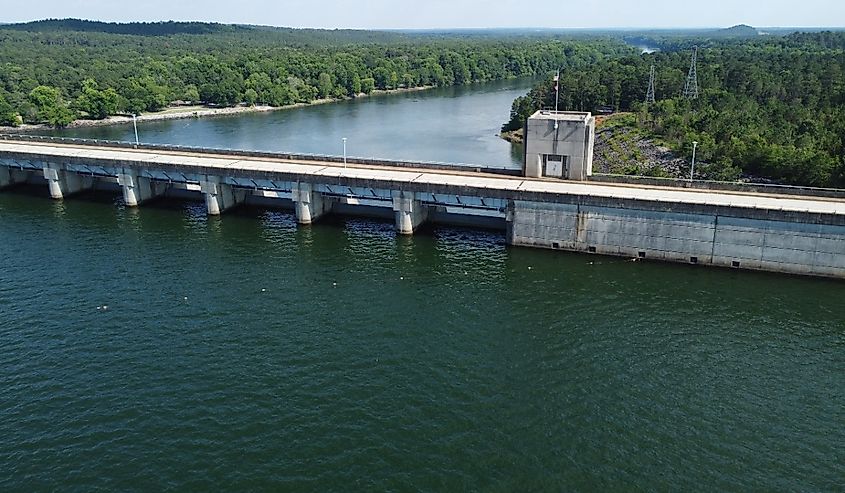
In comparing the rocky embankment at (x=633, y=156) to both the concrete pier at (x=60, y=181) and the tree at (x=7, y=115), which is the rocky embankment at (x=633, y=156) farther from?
the tree at (x=7, y=115)

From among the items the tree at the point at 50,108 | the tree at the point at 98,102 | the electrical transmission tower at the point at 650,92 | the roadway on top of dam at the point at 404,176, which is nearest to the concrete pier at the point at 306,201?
the roadway on top of dam at the point at 404,176

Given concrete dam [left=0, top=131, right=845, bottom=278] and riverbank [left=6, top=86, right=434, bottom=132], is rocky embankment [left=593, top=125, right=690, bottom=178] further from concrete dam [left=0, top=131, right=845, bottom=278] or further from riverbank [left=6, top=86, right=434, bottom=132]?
riverbank [left=6, top=86, right=434, bottom=132]

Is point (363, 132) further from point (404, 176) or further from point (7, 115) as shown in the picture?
point (7, 115)

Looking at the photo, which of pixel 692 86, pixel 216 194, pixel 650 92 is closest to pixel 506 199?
pixel 216 194

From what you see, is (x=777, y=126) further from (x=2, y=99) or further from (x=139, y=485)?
(x=2, y=99)

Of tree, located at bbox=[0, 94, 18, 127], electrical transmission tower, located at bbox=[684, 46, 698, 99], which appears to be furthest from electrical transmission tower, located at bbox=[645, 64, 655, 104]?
tree, located at bbox=[0, 94, 18, 127]
